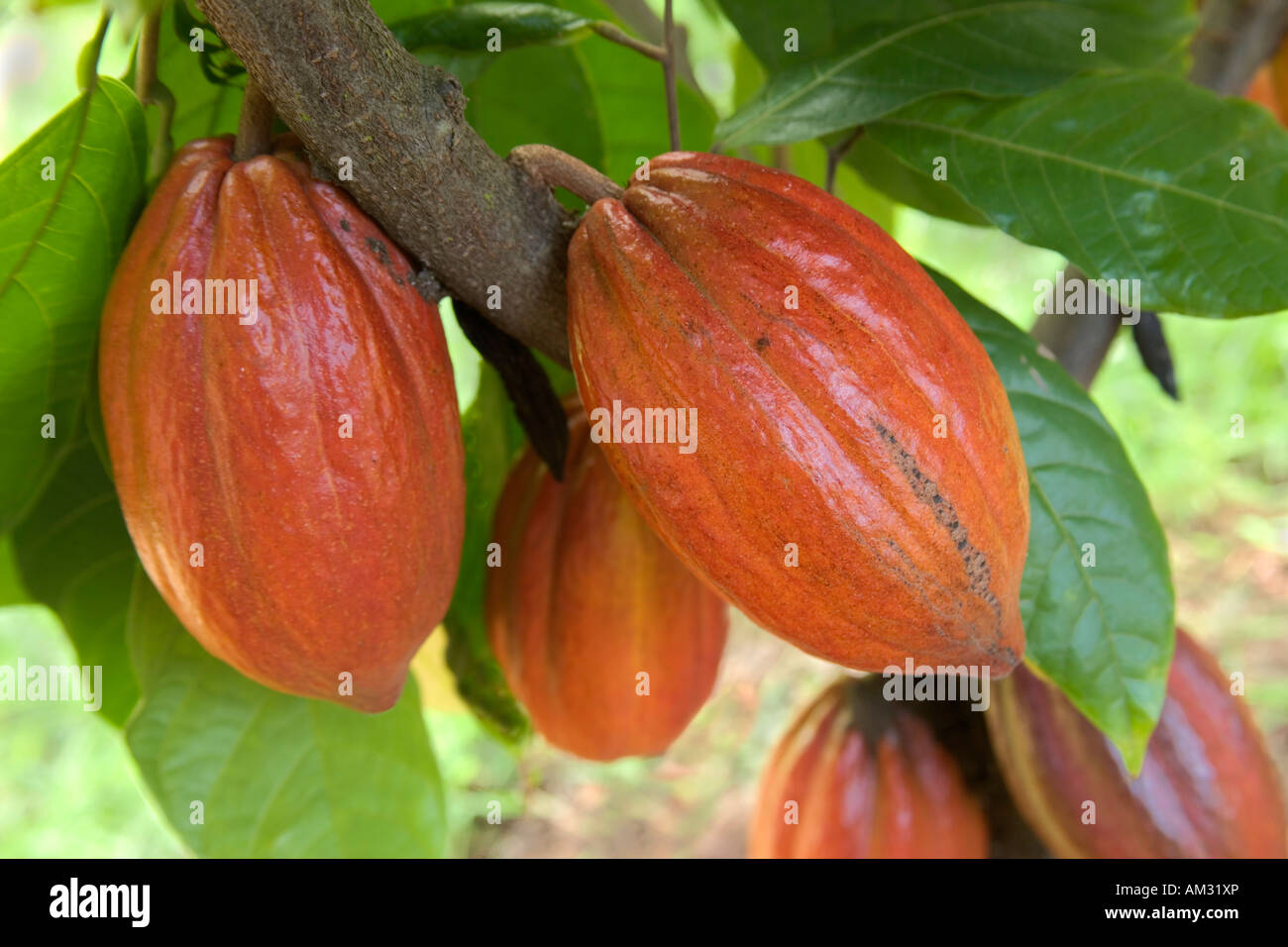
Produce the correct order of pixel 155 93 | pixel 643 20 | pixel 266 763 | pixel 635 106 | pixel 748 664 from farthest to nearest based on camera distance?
pixel 748 664 → pixel 643 20 → pixel 635 106 → pixel 266 763 → pixel 155 93

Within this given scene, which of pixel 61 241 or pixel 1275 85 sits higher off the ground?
pixel 1275 85

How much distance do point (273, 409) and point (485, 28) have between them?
0.74 feet

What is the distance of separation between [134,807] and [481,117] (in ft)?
6.74

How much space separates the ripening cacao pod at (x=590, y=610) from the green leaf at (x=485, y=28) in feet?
0.78

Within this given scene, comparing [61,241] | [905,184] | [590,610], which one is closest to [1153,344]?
[905,184]

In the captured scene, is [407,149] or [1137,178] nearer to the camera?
[407,149]

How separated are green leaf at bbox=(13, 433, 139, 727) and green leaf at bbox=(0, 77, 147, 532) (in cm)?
8

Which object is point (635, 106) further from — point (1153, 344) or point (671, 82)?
point (1153, 344)

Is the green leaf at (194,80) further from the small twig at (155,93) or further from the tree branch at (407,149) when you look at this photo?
the tree branch at (407,149)

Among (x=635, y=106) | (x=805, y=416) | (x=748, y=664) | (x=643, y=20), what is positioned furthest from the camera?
(x=748, y=664)

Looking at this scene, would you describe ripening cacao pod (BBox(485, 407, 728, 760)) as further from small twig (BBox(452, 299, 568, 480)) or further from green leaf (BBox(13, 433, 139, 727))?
green leaf (BBox(13, 433, 139, 727))

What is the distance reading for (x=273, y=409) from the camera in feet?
1.47

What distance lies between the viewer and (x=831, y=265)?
446 mm

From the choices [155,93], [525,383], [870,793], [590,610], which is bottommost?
[870,793]
